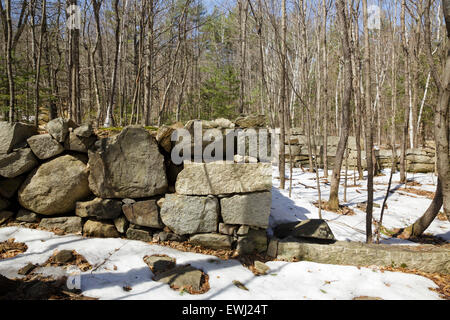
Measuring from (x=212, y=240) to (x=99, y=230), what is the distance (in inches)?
63.0

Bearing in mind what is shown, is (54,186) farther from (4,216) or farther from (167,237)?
(167,237)

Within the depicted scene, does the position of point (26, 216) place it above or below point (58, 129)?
below

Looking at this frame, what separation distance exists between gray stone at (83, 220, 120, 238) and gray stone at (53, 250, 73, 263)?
1.55 ft

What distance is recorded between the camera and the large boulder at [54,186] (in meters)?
3.12

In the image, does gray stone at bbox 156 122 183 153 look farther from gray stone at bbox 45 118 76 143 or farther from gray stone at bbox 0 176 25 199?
gray stone at bbox 0 176 25 199

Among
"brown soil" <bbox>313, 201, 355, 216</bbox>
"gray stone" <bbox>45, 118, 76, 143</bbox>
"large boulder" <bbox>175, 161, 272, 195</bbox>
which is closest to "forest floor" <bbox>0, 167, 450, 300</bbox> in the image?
"large boulder" <bbox>175, 161, 272, 195</bbox>

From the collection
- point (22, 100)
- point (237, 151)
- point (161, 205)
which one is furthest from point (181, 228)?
point (22, 100)

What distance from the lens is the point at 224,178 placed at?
10.2 ft

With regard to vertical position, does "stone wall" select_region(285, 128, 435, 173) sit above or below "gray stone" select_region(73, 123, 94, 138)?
below

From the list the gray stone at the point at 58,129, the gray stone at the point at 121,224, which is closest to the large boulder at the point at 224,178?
the gray stone at the point at 121,224

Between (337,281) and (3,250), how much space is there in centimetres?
397

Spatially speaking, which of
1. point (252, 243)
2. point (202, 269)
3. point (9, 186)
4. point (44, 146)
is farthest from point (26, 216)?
point (252, 243)

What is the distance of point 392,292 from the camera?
2471 millimetres

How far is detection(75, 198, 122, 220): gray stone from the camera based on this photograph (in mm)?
3160
